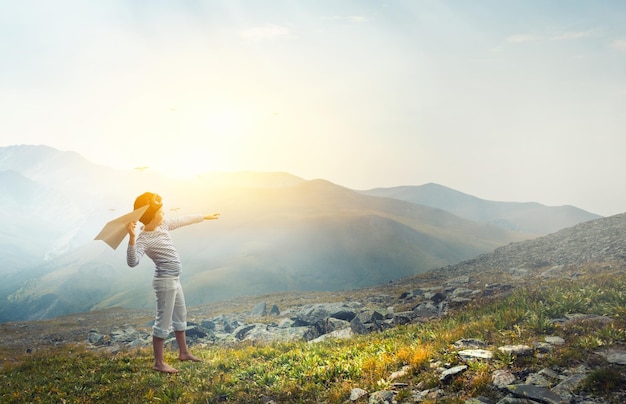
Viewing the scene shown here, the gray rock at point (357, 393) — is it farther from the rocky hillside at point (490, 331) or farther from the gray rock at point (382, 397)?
the gray rock at point (382, 397)

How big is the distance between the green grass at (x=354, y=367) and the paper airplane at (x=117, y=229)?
136 inches

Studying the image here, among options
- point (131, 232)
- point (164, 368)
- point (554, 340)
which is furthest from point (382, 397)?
point (131, 232)

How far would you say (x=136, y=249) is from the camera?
31.4ft

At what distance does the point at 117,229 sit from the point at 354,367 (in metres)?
6.20

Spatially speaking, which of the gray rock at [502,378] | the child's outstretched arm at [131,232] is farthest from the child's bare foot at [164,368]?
the gray rock at [502,378]

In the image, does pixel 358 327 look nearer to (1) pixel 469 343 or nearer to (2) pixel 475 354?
(1) pixel 469 343

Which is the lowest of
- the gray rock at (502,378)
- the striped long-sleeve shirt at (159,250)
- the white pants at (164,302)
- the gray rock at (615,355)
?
the gray rock at (502,378)

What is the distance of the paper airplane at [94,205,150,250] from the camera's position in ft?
29.8

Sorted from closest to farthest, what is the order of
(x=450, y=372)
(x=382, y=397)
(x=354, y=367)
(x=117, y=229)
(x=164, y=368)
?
(x=382, y=397)
(x=450, y=372)
(x=354, y=367)
(x=117, y=229)
(x=164, y=368)

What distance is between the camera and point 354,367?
8.88 m

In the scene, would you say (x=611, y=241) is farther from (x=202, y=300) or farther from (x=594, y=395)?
(x=202, y=300)

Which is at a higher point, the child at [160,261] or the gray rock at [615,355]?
the child at [160,261]

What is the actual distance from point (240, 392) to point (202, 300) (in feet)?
589

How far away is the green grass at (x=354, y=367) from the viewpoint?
24.9 ft
